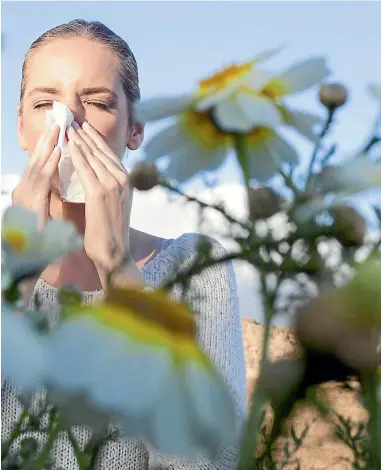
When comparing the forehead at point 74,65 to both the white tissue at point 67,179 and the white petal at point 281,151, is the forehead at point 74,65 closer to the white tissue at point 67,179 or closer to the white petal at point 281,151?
the white tissue at point 67,179

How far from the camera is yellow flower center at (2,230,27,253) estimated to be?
16cm

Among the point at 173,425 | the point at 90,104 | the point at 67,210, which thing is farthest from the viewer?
the point at 67,210

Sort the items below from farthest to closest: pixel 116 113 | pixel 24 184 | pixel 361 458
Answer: pixel 116 113, pixel 24 184, pixel 361 458

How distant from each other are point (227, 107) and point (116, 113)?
3.06ft

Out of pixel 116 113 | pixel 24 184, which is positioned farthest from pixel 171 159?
pixel 116 113

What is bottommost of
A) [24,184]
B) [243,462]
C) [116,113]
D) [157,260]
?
[157,260]

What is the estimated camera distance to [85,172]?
20.2 inches

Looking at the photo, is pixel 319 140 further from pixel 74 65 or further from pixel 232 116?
pixel 74 65

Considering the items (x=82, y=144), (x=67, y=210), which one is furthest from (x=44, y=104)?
(x=82, y=144)

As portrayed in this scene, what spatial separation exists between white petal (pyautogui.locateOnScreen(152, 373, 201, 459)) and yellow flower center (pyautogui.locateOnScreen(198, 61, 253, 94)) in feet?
0.31

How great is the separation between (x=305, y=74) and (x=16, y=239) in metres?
0.08

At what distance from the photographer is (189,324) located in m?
0.12

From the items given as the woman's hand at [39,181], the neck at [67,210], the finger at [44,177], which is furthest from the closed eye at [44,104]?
the finger at [44,177]

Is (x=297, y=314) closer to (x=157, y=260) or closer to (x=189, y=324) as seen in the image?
(x=189, y=324)
